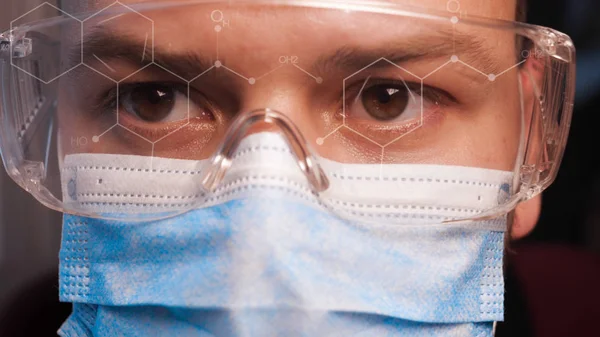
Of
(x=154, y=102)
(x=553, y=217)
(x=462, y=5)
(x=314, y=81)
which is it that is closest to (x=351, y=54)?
(x=314, y=81)

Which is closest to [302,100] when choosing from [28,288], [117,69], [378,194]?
[378,194]

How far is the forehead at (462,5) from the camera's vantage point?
84 cm

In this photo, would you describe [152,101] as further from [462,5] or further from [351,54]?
[462,5]

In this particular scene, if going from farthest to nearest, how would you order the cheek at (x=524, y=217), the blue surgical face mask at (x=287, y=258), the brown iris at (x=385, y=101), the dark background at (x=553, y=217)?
the dark background at (x=553, y=217) → the cheek at (x=524, y=217) → the brown iris at (x=385, y=101) → the blue surgical face mask at (x=287, y=258)

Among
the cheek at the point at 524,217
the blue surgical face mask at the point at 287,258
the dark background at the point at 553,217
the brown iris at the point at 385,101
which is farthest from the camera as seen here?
the dark background at the point at 553,217

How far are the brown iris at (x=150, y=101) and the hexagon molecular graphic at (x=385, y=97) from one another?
226 mm

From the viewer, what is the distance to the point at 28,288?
146 centimetres

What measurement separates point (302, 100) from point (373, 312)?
26cm

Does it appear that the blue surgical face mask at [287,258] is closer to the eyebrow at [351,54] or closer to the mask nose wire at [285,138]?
the mask nose wire at [285,138]

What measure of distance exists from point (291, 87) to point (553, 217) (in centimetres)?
99

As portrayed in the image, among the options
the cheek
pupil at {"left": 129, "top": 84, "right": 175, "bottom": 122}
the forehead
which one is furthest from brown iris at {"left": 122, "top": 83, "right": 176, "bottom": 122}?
the cheek

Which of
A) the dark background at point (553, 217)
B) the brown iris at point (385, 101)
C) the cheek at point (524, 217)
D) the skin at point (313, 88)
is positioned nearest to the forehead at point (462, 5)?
the skin at point (313, 88)

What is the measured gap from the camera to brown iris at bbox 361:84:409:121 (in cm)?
87

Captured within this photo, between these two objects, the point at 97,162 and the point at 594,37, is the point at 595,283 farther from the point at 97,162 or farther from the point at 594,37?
the point at 97,162
